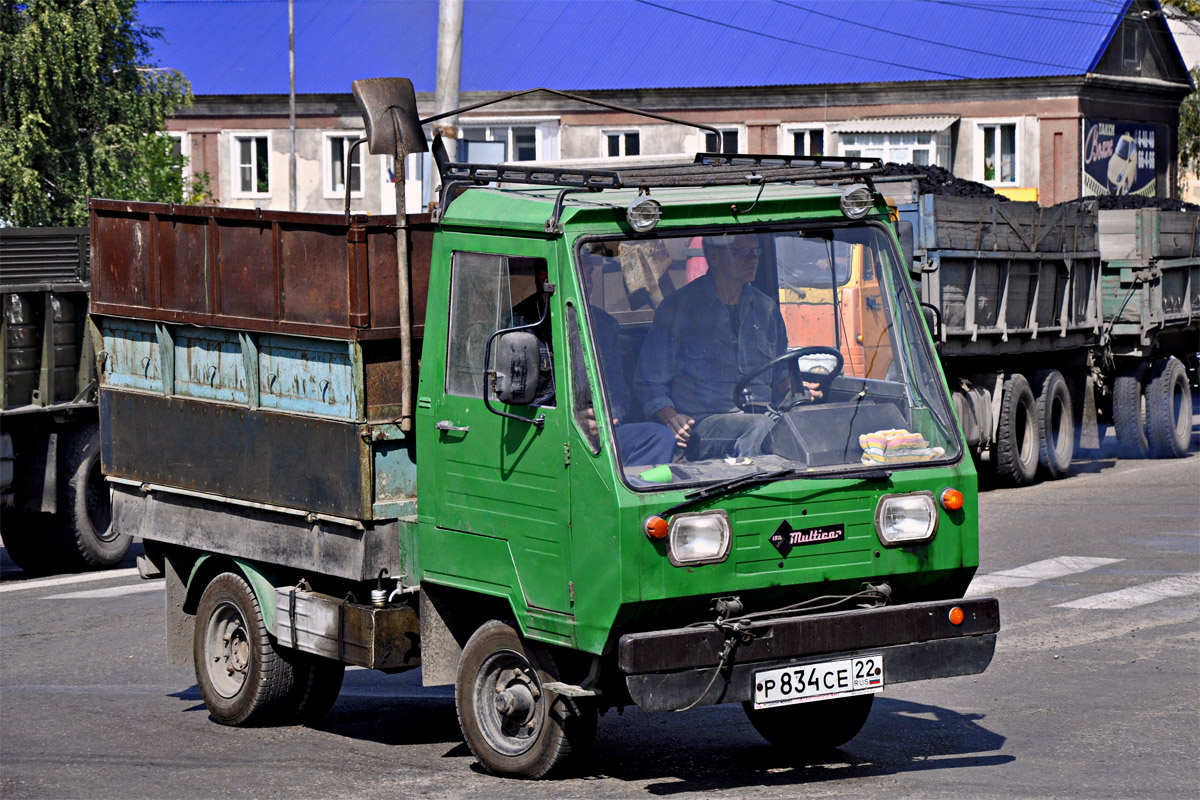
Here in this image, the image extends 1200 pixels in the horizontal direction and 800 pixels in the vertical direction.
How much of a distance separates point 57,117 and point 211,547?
21001mm

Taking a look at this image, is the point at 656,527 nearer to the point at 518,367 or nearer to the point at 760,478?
the point at 760,478

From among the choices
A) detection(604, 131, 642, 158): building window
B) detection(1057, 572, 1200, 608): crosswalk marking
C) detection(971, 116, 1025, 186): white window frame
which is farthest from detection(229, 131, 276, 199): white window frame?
detection(1057, 572, 1200, 608): crosswalk marking

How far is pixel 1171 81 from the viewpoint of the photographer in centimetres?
4553

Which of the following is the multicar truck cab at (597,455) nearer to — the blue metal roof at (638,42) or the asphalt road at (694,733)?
the asphalt road at (694,733)

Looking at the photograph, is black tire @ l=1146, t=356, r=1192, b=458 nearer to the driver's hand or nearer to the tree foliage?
the driver's hand

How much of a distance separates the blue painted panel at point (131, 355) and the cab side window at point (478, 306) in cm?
217

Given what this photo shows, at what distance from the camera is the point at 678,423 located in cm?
655

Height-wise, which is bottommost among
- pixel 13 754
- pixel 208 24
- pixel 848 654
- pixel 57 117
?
pixel 13 754

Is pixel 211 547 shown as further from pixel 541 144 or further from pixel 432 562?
pixel 541 144

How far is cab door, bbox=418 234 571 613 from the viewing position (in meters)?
6.50

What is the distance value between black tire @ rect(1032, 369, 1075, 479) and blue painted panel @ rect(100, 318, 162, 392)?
12.1 meters

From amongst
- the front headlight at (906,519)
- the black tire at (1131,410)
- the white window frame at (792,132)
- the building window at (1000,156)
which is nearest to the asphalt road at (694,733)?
the front headlight at (906,519)

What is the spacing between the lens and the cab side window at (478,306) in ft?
22.2

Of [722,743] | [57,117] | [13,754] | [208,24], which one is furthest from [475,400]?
[208,24]
